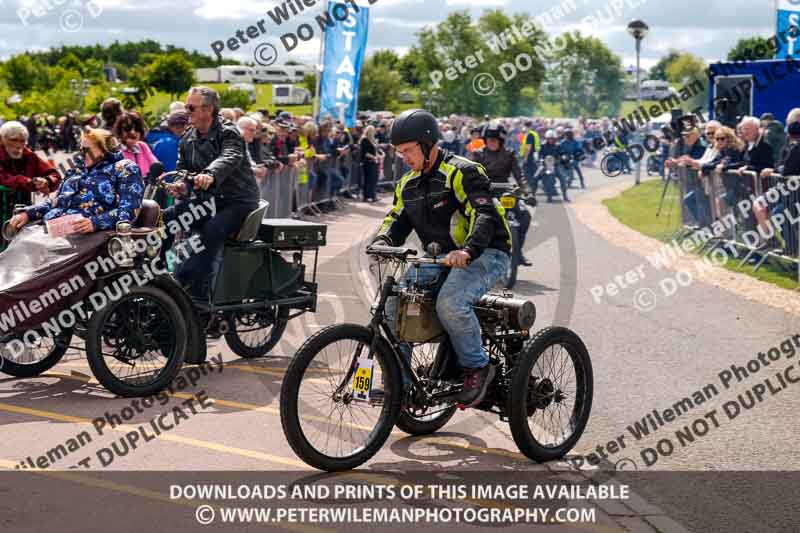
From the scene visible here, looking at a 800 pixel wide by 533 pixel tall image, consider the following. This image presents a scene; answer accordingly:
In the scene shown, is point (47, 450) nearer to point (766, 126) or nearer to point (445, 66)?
point (766, 126)

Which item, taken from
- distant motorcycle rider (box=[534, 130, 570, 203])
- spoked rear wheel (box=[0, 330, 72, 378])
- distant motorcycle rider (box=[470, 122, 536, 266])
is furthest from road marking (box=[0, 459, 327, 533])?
distant motorcycle rider (box=[534, 130, 570, 203])

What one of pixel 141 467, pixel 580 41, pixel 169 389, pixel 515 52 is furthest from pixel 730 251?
pixel 580 41

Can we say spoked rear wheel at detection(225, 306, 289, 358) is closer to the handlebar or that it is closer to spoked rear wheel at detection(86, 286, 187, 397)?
spoked rear wheel at detection(86, 286, 187, 397)

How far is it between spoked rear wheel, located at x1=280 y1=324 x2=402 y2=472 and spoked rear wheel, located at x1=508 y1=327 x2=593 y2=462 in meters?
→ 0.65

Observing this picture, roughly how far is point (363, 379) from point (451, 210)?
3.42 ft

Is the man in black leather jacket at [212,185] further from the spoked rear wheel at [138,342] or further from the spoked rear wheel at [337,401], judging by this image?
the spoked rear wheel at [337,401]

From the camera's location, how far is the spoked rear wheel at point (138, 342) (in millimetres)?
7305

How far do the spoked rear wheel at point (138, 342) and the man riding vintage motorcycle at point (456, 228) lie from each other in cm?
201

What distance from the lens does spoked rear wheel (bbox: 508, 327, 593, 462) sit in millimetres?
5968

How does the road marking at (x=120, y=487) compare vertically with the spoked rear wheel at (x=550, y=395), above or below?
below

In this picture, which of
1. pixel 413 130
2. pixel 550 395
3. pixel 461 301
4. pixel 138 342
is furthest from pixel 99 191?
pixel 550 395

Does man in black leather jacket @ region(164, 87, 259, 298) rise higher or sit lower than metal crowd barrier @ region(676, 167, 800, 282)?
higher

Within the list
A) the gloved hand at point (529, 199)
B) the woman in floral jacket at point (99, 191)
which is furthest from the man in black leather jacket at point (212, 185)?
the gloved hand at point (529, 199)

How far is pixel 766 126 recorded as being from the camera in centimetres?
1738
